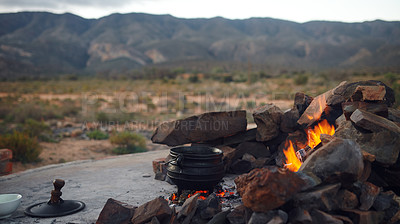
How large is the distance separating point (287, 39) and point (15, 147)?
77.8m

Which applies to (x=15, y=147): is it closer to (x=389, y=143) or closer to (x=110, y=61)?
(x=389, y=143)

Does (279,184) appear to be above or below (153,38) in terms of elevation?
below

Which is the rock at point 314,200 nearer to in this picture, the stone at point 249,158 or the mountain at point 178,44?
the stone at point 249,158

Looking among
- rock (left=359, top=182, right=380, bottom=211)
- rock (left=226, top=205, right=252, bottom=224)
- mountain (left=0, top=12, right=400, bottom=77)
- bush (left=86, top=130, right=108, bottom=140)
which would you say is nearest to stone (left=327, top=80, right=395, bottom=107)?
rock (left=359, top=182, right=380, bottom=211)

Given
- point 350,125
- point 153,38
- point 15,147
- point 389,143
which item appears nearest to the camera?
point 389,143

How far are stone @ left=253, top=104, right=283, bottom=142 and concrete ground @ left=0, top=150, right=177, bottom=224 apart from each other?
5.45 ft

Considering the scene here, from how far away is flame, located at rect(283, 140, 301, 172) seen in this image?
14.9 ft

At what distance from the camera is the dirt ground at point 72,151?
28.3ft

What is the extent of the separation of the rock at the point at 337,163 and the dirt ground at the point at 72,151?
21.0 feet

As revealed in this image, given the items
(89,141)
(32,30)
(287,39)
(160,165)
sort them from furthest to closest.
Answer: (32,30)
(287,39)
(89,141)
(160,165)

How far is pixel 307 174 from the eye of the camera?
3.26 metres

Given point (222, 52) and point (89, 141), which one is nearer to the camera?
point (89, 141)

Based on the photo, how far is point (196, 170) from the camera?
162 inches

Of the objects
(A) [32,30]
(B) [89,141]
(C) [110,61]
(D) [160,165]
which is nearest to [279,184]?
(D) [160,165]
